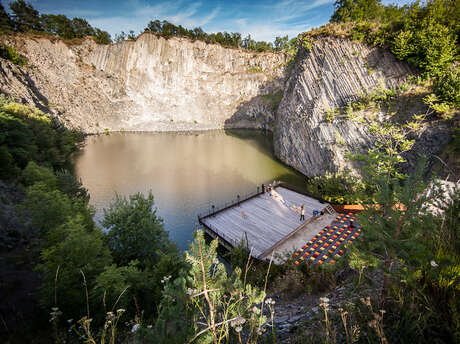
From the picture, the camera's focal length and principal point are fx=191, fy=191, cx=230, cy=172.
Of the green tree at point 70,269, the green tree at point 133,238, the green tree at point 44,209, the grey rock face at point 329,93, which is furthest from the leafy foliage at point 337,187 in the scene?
the green tree at point 44,209

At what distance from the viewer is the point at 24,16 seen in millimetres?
57500

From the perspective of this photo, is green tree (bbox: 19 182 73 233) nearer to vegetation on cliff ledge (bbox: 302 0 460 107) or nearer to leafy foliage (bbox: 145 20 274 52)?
vegetation on cliff ledge (bbox: 302 0 460 107)

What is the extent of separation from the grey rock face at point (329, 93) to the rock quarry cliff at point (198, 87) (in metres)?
0.13

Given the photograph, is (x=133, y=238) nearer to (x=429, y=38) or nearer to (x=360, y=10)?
(x=429, y=38)

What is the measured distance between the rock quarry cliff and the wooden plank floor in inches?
356

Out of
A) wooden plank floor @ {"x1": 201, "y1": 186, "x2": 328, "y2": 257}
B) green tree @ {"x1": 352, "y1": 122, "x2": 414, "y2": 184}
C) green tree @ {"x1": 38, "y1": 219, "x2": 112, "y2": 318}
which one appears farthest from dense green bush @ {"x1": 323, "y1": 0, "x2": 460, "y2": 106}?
green tree @ {"x1": 38, "y1": 219, "x2": 112, "y2": 318}

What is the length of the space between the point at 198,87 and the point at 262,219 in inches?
2628

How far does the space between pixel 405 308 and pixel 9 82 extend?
5851 cm

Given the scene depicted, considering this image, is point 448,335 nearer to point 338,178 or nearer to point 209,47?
point 338,178

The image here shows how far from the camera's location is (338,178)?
2131 cm

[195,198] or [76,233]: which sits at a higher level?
[76,233]

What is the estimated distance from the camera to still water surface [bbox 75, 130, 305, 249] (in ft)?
67.1

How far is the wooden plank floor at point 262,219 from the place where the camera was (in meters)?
14.4

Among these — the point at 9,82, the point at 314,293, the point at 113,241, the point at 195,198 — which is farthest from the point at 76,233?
the point at 9,82
